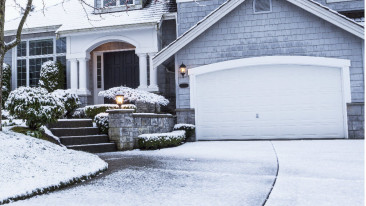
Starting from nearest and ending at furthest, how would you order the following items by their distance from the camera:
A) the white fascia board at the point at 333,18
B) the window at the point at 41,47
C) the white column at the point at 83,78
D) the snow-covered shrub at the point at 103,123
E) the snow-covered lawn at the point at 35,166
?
the snow-covered lawn at the point at 35,166, the snow-covered shrub at the point at 103,123, the white fascia board at the point at 333,18, the white column at the point at 83,78, the window at the point at 41,47

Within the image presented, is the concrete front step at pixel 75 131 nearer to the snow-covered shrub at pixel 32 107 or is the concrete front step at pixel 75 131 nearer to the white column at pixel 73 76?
the snow-covered shrub at pixel 32 107

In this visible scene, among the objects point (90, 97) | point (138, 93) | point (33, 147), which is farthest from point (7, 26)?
point (33, 147)

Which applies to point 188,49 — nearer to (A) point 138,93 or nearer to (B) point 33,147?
(A) point 138,93

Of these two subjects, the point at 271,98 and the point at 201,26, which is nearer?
the point at 271,98

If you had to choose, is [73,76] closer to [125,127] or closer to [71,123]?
[71,123]

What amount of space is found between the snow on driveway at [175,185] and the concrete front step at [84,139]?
8.48ft

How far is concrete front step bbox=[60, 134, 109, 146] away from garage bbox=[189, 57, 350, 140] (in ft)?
11.4

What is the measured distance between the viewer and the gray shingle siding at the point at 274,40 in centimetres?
978

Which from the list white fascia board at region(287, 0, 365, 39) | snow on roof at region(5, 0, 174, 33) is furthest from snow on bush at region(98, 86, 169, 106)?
white fascia board at region(287, 0, 365, 39)

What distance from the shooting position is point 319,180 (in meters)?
3.91

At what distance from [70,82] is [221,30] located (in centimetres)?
710

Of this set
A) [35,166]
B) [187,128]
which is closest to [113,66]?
[187,128]

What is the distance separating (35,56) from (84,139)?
8.52 meters

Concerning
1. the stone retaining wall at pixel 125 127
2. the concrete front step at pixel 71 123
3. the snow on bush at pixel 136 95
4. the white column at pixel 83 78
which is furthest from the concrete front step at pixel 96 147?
the white column at pixel 83 78
